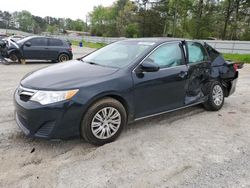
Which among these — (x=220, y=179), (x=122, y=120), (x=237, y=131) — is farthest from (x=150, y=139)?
(x=237, y=131)

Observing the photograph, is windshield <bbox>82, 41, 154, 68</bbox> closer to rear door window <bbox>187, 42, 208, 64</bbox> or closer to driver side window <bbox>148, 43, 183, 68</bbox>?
driver side window <bbox>148, 43, 183, 68</bbox>

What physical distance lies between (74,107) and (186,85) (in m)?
2.13

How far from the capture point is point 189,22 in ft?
131

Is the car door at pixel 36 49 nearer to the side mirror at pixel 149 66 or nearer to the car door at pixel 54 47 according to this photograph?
the car door at pixel 54 47

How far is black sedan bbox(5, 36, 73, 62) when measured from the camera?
39.0ft

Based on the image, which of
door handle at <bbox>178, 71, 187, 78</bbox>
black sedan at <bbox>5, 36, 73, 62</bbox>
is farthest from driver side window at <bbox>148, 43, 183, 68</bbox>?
black sedan at <bbox>5, 36, 73, 62</bbox>

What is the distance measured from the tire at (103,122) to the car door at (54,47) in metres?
10.4

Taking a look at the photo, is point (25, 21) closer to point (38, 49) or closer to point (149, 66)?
point (38, 49)

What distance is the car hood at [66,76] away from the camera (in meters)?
3.14

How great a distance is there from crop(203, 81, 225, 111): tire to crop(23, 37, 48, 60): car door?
9814mm

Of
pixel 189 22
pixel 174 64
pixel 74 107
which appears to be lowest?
pixel 74 107

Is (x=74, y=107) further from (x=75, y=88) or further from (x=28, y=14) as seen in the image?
(x=28, y=14)

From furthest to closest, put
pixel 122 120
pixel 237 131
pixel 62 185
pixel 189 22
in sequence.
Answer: pixel 189 22 < pixel 237 131 < pixel 122 120 < pixel 62 185

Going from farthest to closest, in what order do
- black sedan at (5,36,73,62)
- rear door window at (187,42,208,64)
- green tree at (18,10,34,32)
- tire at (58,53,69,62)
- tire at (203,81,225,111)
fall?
green tree at (18,10,34,32)
tire at (58,53,69,62)
black sedan at (5,36,73,62)
tire at (203,81,225,111)
rear door window at (187,42,208,64)
